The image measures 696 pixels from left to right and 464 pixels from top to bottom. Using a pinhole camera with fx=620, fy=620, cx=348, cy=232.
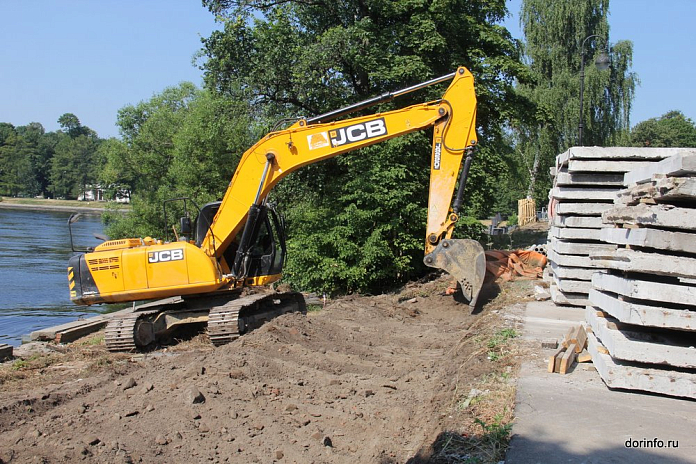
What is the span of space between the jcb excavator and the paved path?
513 centimetres

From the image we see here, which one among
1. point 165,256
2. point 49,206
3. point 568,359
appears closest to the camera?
point 568,359

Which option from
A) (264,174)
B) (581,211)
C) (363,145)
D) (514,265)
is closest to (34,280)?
(264,174)

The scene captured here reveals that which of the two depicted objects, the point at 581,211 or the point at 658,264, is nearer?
the point at 658,264

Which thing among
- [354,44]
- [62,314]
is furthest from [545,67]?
[62,314]

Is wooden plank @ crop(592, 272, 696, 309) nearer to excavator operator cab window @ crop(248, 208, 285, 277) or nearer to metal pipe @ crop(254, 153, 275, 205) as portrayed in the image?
metal pipe @ crop(254, 153, 275, 205)

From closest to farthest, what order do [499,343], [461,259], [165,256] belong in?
[499,343] → [461,259] → [165,256]

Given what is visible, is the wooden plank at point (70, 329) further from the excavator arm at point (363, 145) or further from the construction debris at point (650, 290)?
the construction debris at point (650, 290)

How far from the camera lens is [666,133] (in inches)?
2916

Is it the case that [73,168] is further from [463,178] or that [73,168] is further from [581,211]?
[581,211]

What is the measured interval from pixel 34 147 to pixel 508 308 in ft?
405

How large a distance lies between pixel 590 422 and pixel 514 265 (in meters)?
9.52

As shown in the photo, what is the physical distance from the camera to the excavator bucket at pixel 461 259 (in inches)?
414

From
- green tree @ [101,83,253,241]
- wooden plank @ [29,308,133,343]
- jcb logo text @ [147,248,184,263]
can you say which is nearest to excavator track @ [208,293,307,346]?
jcb logo text @ [147,248,184,263]

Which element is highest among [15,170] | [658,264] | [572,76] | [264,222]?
[15,170]
